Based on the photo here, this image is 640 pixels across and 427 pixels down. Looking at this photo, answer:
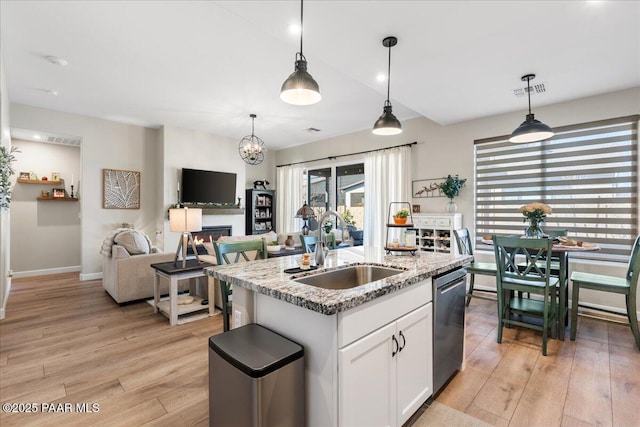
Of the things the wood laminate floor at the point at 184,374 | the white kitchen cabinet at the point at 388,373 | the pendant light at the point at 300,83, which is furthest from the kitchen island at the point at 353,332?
the pendant light at the point at 300,83

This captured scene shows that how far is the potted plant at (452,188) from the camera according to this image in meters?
4.77

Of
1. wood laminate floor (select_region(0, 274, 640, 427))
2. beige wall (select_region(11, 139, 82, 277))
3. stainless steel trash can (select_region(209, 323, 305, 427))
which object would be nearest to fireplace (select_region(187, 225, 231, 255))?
beige wall (select_region(11, 139, 82, 277))

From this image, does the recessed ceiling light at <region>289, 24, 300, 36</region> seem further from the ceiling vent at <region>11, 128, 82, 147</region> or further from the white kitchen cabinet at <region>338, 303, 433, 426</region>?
the ceiling vent at <region>11, 128, 82, 147</region>

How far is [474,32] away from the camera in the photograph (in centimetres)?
247

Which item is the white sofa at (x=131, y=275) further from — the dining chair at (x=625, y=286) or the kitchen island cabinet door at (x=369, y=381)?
the dining chair at (x=625, y=286)

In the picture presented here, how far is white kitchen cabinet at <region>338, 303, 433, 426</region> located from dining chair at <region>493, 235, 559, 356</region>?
1.44 meters

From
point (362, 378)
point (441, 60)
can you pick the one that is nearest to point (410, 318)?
point (362, 378)

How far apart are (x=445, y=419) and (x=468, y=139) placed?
4.09 meters

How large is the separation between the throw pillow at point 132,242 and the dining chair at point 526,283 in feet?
14.2

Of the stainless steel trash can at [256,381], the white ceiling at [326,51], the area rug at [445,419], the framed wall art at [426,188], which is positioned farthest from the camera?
the framed wall art at [426,188]

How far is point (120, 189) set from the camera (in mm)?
5793

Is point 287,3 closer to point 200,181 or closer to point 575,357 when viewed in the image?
point 575,357

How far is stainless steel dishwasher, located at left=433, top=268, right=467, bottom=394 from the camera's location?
1.99 meters

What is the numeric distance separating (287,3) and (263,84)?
1.97 metres
